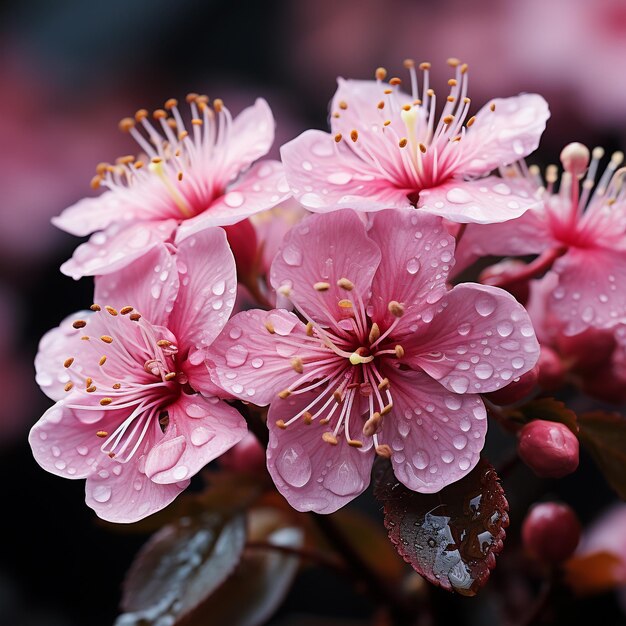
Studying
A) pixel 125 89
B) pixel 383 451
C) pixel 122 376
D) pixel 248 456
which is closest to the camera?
pixel 383 451

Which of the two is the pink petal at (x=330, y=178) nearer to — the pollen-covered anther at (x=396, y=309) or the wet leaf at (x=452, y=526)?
the pollen-covered anther at (x=396, y=309)

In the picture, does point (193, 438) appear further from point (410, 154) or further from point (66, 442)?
point (410, 154)

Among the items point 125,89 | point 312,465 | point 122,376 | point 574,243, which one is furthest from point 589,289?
point 125,89

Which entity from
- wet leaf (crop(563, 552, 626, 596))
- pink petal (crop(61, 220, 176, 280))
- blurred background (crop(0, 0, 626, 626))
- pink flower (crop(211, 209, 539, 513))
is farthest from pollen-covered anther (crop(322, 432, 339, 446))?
blurred background (crop(0, 0, 626, 626))

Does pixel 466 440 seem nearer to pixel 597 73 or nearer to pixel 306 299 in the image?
pixel 306 299

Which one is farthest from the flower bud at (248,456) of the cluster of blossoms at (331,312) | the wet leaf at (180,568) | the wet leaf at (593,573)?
the wet leaf at (593,573)

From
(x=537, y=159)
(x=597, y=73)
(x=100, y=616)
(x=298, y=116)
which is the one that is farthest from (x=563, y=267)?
(x=298, y=116)

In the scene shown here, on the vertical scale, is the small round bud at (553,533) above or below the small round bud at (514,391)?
below
